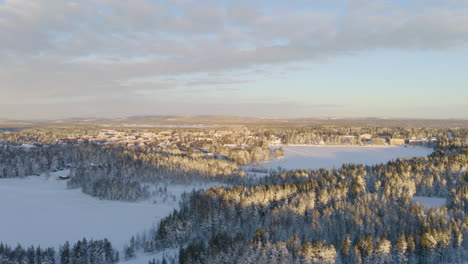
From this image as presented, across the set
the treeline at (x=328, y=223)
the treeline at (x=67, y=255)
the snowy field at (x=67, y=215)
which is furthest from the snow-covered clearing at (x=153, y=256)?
the snowy field at (x=67, y=215)

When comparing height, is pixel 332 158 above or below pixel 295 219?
below

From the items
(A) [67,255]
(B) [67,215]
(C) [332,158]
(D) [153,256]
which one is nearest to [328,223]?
(D) [153,256]

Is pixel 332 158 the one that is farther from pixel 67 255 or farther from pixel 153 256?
pixel 67 255

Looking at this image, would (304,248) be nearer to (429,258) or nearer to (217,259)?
(217,259)

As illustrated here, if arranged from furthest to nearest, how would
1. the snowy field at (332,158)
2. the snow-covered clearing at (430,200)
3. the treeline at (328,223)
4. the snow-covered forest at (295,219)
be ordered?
the snowy field at (332,158) < the snow-covered clearing at (430,200) < the snow-covered forest at (295,219) < the treeline at (328,223)

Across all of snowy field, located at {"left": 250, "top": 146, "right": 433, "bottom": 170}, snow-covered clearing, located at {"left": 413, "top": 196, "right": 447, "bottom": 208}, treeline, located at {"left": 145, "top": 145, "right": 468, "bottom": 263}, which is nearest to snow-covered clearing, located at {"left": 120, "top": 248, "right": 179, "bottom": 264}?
treeline, located at {"left": 145, "top": 145, "right": 468, "bottom": 263}

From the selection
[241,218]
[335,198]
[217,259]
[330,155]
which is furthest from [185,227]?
[330,155]

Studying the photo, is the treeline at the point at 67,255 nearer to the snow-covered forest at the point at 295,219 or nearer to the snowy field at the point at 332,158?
the snow-covered forest at the point at 295,219
